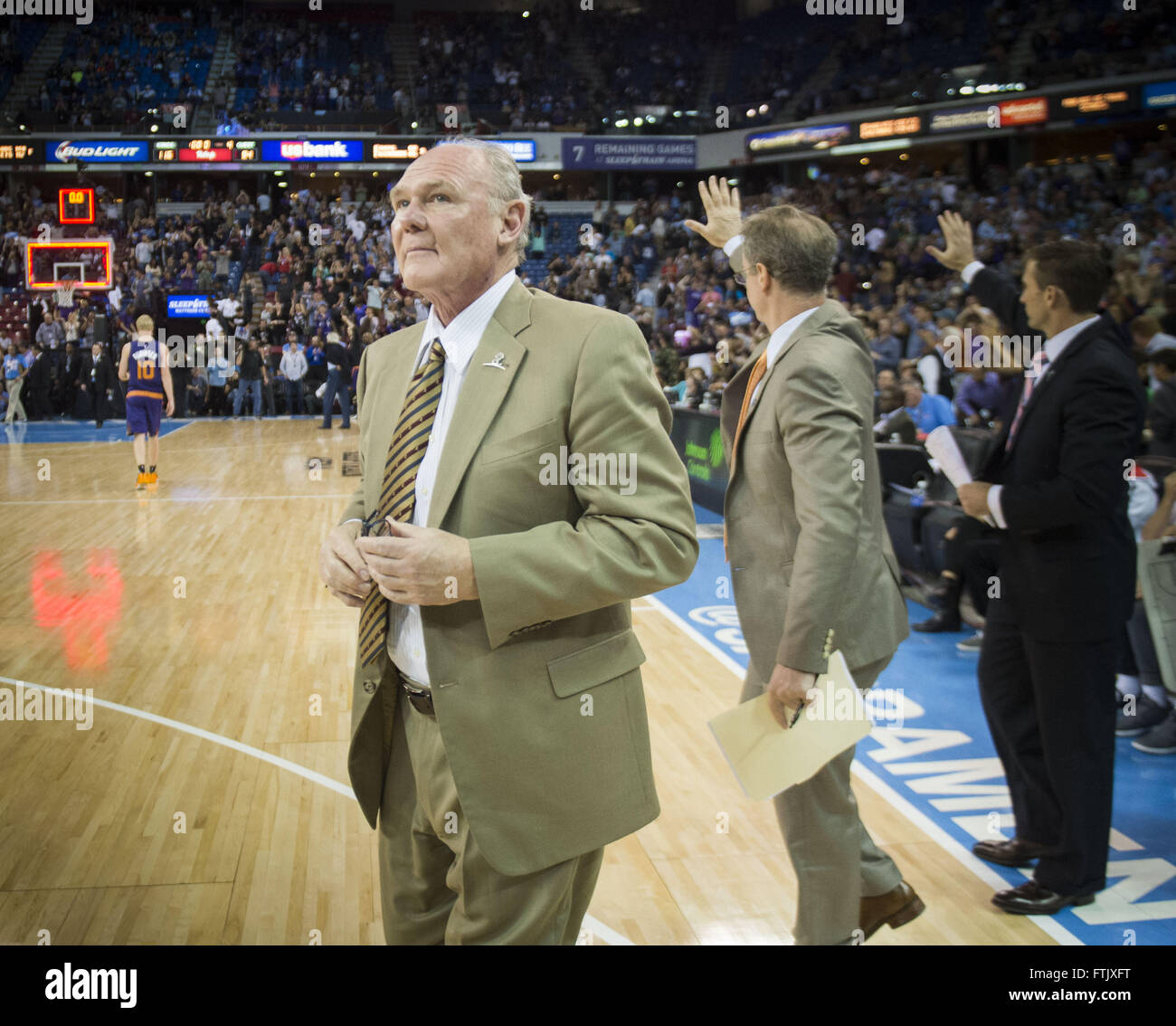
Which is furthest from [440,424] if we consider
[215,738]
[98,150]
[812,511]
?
[98,150]

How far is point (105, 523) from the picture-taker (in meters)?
9.18

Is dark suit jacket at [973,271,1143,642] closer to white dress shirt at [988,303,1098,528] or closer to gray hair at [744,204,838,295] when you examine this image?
white dress shirt at [988,303,1098,528]

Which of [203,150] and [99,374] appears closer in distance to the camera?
[99,374]

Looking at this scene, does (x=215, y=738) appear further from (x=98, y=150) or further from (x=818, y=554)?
(x=98, y=150)

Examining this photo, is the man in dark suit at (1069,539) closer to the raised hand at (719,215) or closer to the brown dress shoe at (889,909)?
the brown dress shoe at (889,909)

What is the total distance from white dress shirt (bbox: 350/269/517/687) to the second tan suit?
31.2 inches

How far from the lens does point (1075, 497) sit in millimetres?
2584

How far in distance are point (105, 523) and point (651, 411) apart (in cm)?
864

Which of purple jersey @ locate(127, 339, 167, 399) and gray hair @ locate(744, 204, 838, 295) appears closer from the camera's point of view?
gray hair @ locate(744, 204, 838, 295)

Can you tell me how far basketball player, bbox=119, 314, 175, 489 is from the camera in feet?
33.1

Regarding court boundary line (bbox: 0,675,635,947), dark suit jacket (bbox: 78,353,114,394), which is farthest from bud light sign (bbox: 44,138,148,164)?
court boundary line (bbox: 0,675,635,947)

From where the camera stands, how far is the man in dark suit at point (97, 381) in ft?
59.8

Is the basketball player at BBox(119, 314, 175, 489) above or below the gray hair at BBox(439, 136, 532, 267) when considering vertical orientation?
below

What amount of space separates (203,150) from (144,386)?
1781 centimetres
